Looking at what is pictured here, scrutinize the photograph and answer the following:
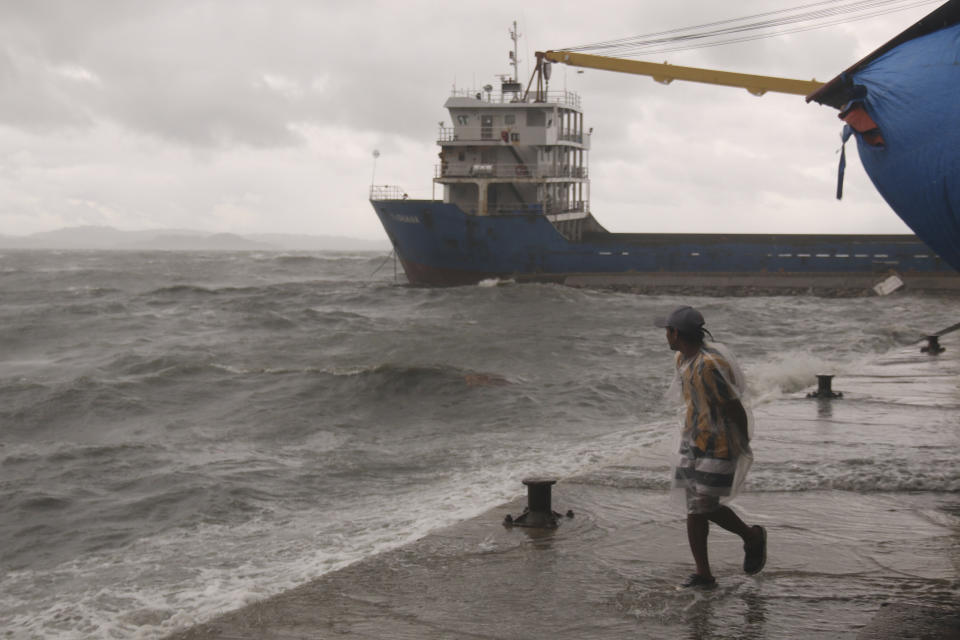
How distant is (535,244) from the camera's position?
3456 cm

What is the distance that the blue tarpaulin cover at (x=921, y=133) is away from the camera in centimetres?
489

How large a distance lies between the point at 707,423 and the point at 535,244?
30.3m

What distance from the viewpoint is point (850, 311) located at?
94.2 feet

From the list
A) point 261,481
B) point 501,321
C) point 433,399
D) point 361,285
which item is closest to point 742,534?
point 261,481

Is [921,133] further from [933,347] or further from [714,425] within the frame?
[933,347]

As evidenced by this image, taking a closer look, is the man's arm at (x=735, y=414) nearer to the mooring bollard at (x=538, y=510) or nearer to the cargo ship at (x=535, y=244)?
the mooring bollard at (x=538, y=510)

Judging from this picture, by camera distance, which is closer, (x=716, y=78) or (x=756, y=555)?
(x=756, y=555)

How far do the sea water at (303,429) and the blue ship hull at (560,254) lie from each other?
4349 millimetres

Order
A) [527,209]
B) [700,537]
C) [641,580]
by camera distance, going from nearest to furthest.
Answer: [700,537] → [641,580] → [527,209]

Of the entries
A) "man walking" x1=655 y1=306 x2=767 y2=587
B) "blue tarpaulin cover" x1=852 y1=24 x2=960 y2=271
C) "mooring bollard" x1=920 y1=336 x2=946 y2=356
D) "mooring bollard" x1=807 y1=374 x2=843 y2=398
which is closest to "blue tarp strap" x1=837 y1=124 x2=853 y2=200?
"blue tarpaulin cover" x1=852 y1=24 x2=960 y2=271

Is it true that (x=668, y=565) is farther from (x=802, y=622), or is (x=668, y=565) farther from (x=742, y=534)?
(x=802, y=622)

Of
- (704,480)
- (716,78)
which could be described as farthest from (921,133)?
(716,78)

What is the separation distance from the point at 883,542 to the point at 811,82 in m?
26.7

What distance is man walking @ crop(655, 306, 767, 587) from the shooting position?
14.5 ft
